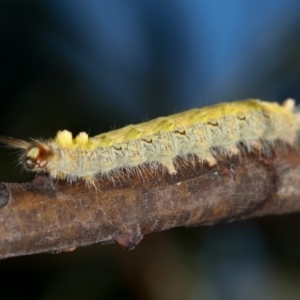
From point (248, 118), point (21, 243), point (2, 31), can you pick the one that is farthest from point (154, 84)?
point (21, 243)

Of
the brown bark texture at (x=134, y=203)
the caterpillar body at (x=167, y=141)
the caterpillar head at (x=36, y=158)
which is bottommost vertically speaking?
the brown bark texture at (x=134, y=203)

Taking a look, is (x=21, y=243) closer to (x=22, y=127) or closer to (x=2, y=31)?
(x=22, y=127)

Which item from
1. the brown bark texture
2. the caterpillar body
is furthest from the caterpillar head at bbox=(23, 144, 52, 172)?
the brown bark texture

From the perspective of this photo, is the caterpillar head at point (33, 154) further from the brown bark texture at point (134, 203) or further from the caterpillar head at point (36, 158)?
the brown bark texture at point (134, 203)

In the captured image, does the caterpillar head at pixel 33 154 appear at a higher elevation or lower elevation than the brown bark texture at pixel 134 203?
higher

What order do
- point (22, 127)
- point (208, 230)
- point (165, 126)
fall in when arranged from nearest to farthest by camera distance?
point (165, 126) → point (22, 127) → point (208, 230)

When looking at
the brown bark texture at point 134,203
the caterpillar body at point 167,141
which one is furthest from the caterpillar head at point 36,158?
the brown bark texture at point 134,203

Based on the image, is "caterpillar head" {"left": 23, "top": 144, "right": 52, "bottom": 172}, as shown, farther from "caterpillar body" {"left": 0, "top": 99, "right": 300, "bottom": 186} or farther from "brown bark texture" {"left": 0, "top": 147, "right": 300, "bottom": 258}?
"brown bark texture" {"left": 0, "top": 147, "right": 300, "bottom": 258}
